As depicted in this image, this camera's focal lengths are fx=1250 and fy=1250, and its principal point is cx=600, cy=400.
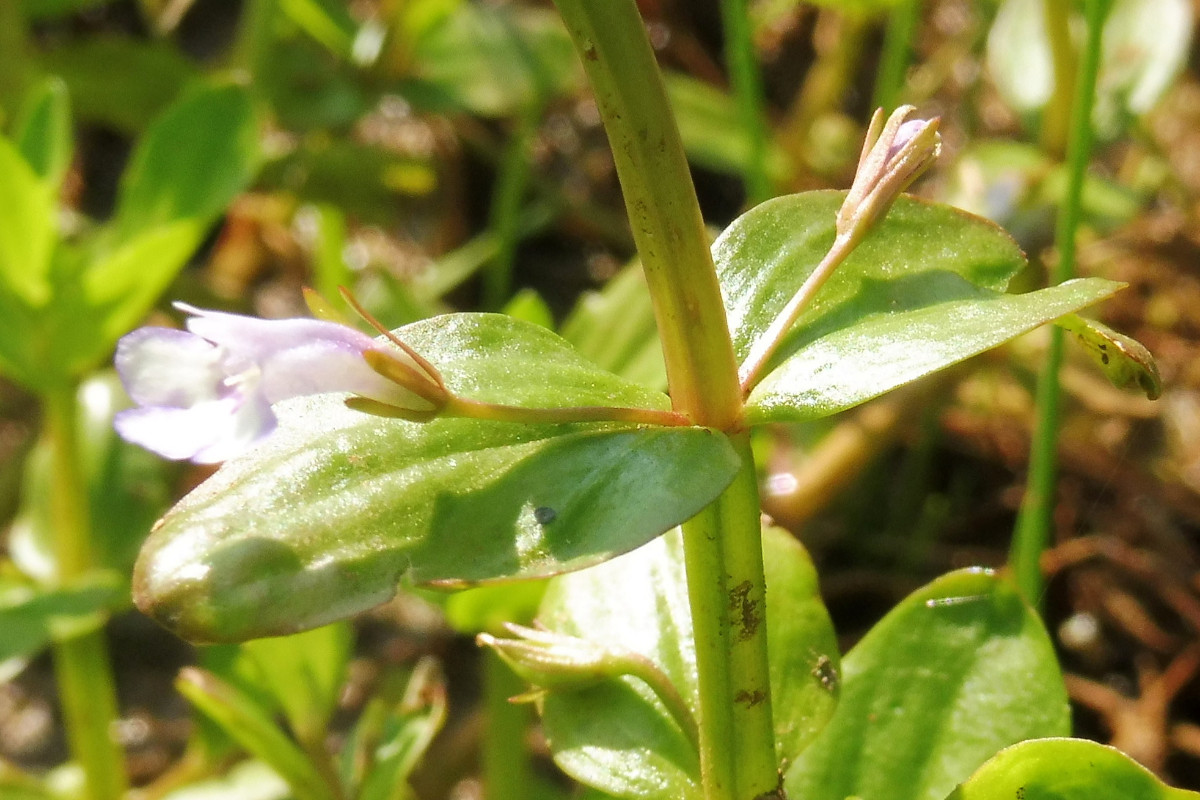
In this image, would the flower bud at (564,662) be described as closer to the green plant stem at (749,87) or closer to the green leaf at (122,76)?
the green plant stem at (749,87)

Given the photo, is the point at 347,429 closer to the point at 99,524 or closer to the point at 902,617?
the point at 902,617

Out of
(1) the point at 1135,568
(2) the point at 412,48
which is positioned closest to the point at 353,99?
(2) the point at 412,48

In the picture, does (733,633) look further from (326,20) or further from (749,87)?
(326,20)

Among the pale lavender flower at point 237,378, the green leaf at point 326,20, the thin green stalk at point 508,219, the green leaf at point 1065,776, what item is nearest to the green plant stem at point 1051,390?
the green leaf at point 1065,776

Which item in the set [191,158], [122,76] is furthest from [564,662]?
[122,76]

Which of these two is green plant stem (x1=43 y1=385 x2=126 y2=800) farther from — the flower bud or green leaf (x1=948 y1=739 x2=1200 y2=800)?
green leaf (x1=948 y1=739 x2=1200 y2=800)

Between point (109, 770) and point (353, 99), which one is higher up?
point (353, 99)
